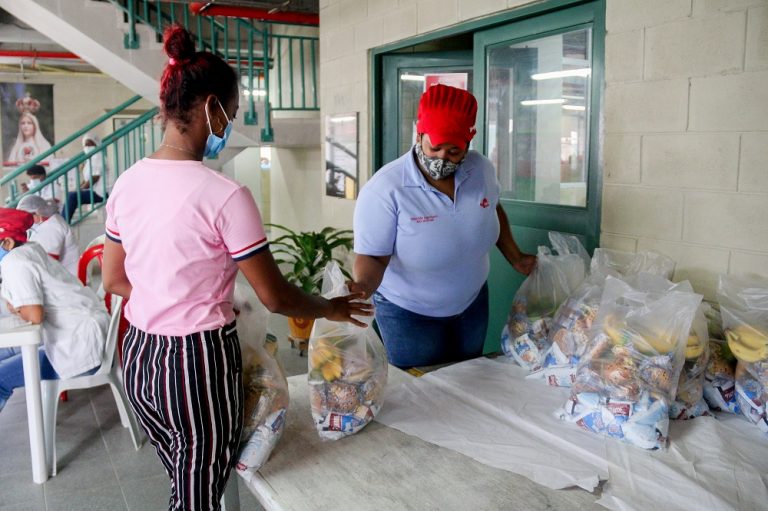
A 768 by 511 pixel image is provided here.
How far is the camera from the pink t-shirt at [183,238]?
52.1 inches

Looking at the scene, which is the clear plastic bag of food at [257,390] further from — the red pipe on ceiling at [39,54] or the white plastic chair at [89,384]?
the red pipe on ceiling at [39,54]

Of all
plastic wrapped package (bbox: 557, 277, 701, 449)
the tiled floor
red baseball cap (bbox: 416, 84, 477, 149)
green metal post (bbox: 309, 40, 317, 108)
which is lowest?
the tiled floor

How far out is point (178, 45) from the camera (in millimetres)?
1399

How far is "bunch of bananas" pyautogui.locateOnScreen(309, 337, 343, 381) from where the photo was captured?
1570mm

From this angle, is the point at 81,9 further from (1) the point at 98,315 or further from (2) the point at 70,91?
(2) the point at 70,91

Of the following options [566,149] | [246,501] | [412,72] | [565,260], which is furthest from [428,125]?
[412,72]

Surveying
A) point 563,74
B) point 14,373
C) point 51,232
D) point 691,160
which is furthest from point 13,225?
point 691,160

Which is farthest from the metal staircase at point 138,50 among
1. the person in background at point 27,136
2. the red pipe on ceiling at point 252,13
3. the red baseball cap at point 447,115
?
the person in background at point 27,136

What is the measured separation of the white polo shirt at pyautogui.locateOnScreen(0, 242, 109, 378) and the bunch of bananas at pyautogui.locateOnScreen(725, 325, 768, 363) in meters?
2.58

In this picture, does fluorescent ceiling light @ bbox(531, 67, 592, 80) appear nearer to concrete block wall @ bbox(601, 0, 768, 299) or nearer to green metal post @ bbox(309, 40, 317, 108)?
concrete block wall @ bbox(601, 0, 768, 299)

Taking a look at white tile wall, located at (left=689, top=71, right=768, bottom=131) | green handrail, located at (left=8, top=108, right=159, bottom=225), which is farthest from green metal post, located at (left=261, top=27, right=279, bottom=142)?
white tile wall, located at (left=689, top=71, right=768, bottom=131)

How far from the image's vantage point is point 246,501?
265 centimetres

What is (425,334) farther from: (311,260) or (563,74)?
(311,260)

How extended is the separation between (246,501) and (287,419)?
3.84ft
